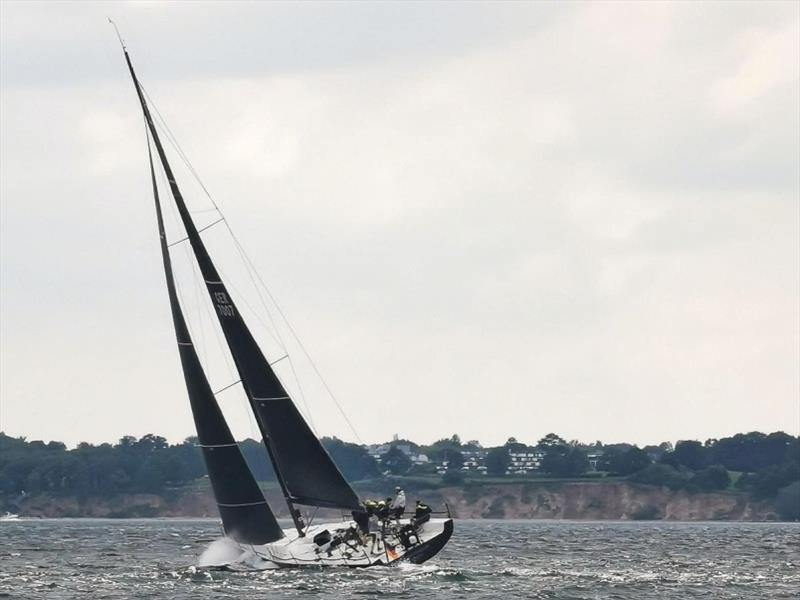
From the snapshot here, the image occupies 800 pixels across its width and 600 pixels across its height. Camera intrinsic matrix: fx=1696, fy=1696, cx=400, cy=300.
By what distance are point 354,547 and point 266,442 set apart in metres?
4.37

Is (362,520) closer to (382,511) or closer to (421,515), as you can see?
(382,511)

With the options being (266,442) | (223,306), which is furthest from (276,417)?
(223,306)

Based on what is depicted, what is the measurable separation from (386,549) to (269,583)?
4.01 m

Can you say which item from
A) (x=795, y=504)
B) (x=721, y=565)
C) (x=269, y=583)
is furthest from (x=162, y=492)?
(x=269, y=583)

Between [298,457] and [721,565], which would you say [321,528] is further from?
[721,565]

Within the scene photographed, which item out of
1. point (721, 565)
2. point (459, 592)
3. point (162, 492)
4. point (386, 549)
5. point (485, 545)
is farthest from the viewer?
point (162, 492)

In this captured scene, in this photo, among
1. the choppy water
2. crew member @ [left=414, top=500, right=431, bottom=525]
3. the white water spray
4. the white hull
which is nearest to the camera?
the choppy water

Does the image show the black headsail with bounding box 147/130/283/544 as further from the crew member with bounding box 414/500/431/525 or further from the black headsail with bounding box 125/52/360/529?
the crew member with bounding box 414/500/431/525

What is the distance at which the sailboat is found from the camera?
51.2 meters

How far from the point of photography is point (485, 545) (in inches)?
3135

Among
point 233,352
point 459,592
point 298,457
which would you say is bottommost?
→ point 459,592

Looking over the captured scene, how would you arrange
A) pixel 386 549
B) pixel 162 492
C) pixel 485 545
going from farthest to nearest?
1. pixel 162 492
2. pixel 485 545
3. pixel 386 549

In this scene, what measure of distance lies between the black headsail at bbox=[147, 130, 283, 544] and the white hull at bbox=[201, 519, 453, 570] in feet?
1.95

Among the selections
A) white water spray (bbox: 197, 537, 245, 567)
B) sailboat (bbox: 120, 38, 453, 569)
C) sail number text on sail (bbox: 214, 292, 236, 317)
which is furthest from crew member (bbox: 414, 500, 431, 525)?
sail number text on sail (bbox: 214, 292, 236, 317)
